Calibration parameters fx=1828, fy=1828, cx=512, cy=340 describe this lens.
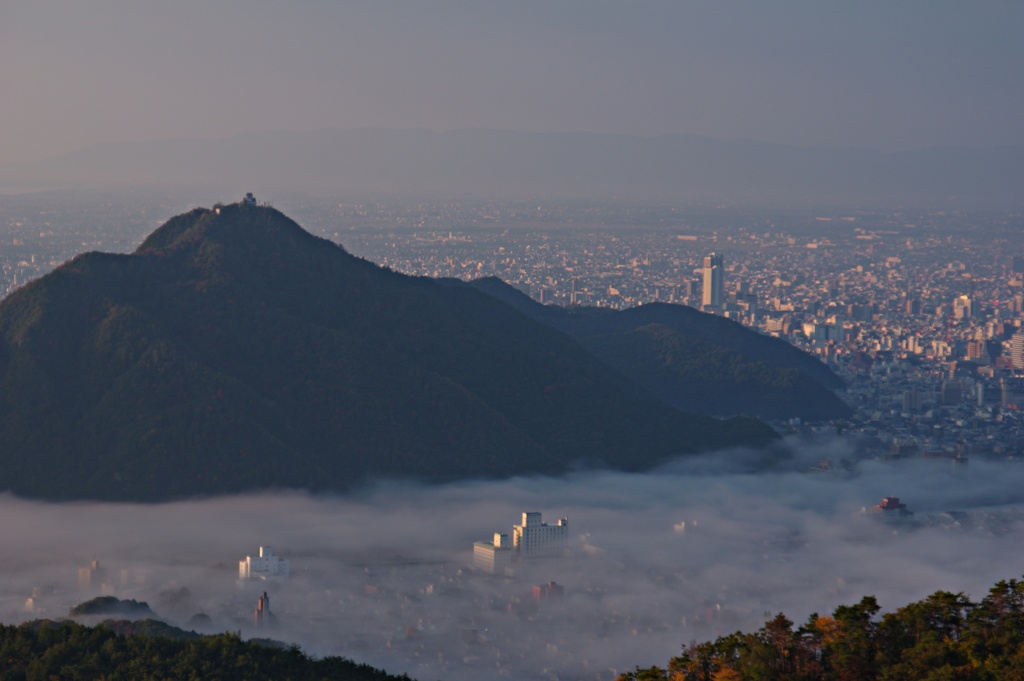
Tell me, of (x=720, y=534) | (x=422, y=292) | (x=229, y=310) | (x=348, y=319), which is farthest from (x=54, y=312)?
(x=720, y=534)

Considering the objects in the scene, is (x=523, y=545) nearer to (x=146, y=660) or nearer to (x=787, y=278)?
(x=146, y=660)

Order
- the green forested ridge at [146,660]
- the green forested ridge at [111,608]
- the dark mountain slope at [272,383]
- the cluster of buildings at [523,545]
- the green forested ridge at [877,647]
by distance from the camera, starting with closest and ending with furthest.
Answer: the green forested ridge at [877,647] < the green forested ridge at [146,660] < the green forested ridge at [111,608] < the cluster of buildings at [523,545] < the dark mountain slope at [272,383]

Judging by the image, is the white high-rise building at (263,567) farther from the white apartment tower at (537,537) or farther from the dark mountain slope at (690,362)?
the dark mountain slope at (690,362)

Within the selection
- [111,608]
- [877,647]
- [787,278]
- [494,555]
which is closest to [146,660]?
[111,608]

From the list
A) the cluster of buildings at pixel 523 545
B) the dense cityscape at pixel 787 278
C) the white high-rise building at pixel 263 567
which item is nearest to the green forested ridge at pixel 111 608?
the white high-rise building at pixel 263 567

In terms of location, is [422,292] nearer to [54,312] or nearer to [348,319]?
[348,319]

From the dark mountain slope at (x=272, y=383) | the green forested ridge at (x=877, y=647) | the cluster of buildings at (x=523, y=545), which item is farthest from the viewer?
the dark mountain slope at (x=272, y=383)

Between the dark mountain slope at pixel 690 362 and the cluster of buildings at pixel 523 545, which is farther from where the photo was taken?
the dark mountain slope at pixel 690 362

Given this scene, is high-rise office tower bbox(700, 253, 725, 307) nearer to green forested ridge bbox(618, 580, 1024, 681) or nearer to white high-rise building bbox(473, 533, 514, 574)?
white high-rise building bbox(473, 533, 514, 574)
